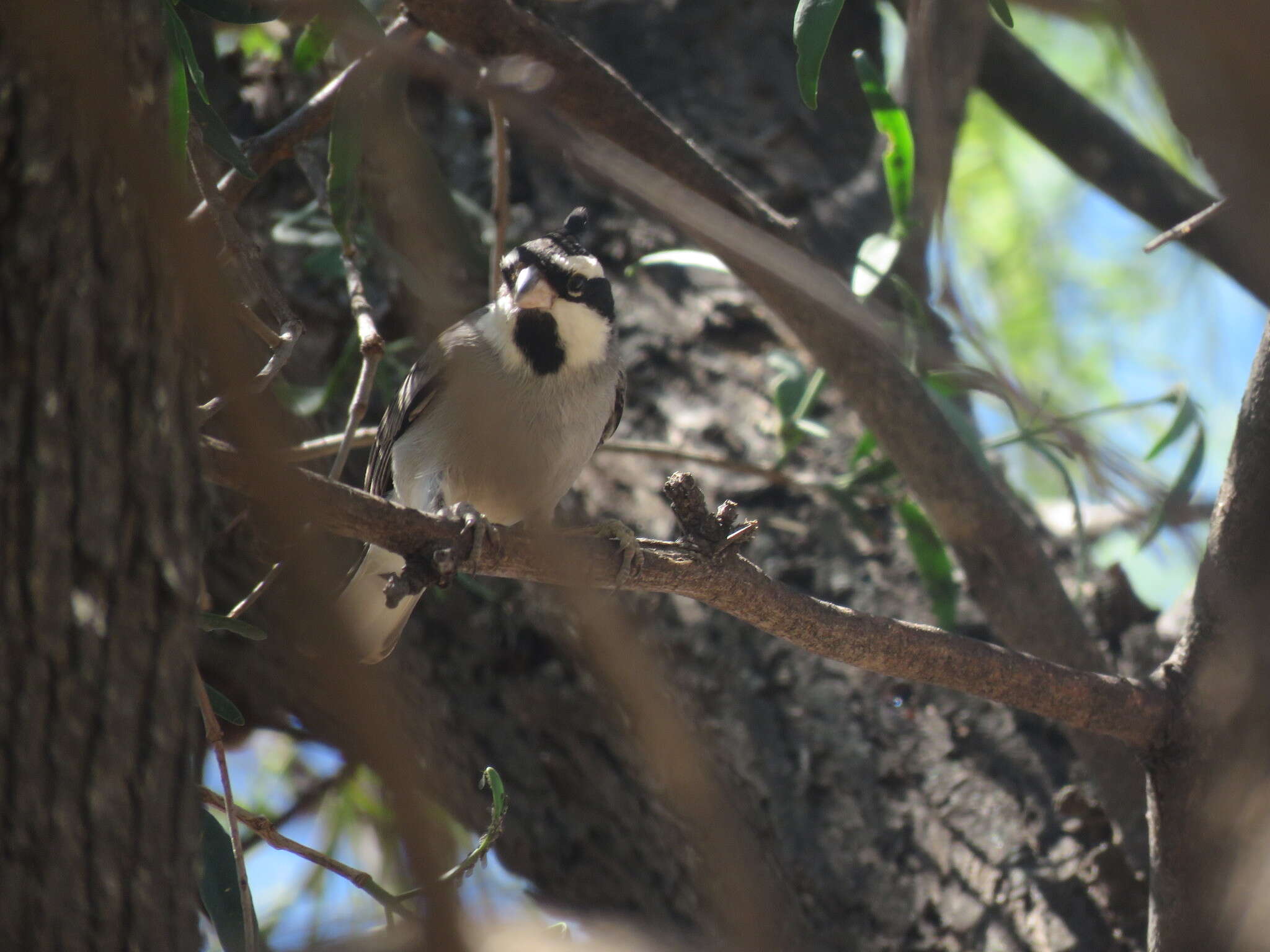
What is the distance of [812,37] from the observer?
7.17 feet

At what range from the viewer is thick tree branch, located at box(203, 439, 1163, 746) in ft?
6.67

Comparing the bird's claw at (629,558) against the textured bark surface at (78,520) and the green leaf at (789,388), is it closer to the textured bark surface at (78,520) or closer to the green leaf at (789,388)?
the green leaf at (789,388)

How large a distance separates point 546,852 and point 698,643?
0.63 m

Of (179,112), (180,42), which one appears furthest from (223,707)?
(180,42)


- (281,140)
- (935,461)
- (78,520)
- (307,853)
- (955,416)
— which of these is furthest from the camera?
(955,416)

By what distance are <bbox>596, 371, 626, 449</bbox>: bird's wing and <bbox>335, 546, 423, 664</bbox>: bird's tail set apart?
621 mm

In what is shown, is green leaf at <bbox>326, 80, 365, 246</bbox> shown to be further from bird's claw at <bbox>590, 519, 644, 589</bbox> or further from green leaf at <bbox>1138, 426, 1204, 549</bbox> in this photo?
green leaf at <bbox>1138, 426, 1204, 549</bbox>

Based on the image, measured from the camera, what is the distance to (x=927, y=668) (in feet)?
7.20

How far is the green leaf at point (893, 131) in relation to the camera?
2.83 metres

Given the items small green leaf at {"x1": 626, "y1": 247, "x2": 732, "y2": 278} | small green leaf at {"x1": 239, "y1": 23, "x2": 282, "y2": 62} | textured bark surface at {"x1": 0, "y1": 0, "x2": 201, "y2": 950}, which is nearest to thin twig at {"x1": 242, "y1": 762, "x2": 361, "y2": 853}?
small green leaf at {"x1": 626, "y1": 247, "x2": 732, "y2": 278}

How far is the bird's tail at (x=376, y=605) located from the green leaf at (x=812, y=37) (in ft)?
4.06

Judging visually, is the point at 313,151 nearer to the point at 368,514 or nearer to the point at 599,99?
the point at 599,99

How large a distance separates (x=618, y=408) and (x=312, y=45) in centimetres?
116

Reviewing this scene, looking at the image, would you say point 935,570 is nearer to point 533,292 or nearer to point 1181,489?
point 1181,489
